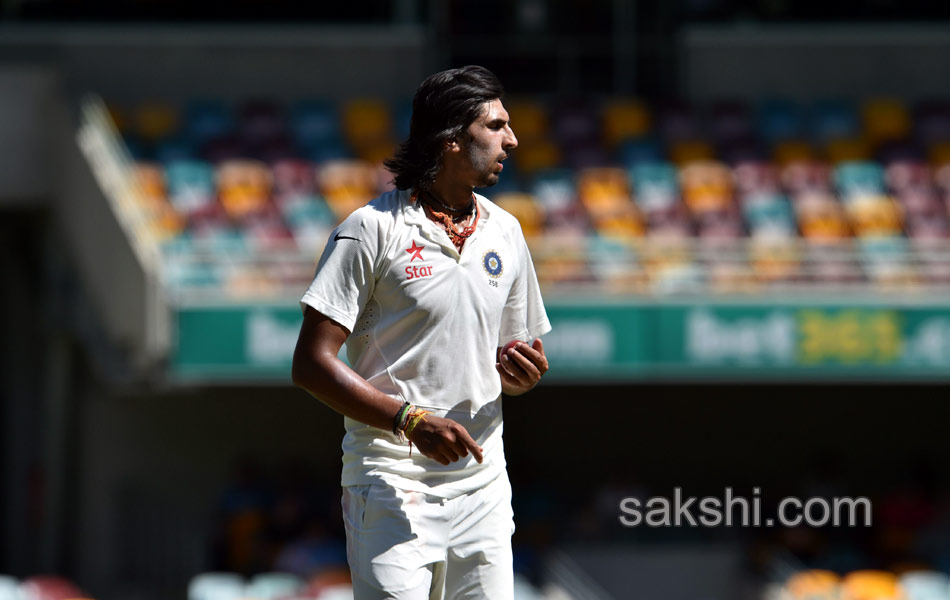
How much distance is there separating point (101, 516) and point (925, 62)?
893cm

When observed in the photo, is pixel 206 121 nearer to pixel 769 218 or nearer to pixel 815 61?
pixel 769 218

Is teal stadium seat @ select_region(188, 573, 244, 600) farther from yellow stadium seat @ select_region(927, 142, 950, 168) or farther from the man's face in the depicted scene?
yellow stadium seat @ select_region(927, 142, 950, 168)

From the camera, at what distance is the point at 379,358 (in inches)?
115

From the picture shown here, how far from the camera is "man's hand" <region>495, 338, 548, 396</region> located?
300 cm

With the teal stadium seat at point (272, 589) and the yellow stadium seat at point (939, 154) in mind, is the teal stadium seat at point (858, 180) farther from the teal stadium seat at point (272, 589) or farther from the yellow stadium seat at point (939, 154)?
the teal stadium seat at point (272, 589)

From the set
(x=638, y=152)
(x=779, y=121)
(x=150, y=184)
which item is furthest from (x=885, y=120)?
(x=150, y=184)

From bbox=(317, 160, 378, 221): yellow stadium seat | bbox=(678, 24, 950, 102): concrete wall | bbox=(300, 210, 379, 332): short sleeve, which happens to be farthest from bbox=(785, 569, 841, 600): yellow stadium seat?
bbox=(678, 24, 950, 102): concrete wall

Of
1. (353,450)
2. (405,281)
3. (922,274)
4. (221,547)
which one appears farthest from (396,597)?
(221,547)

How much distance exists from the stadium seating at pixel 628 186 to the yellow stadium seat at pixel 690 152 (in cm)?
2

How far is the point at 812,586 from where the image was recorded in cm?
827

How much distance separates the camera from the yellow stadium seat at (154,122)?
12.8 m

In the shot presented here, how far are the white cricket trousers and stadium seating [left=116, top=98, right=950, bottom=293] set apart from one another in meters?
6.87

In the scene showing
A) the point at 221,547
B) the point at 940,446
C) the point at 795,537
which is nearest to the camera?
the point at 795,537

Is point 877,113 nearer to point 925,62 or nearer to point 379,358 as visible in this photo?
point 925,62
